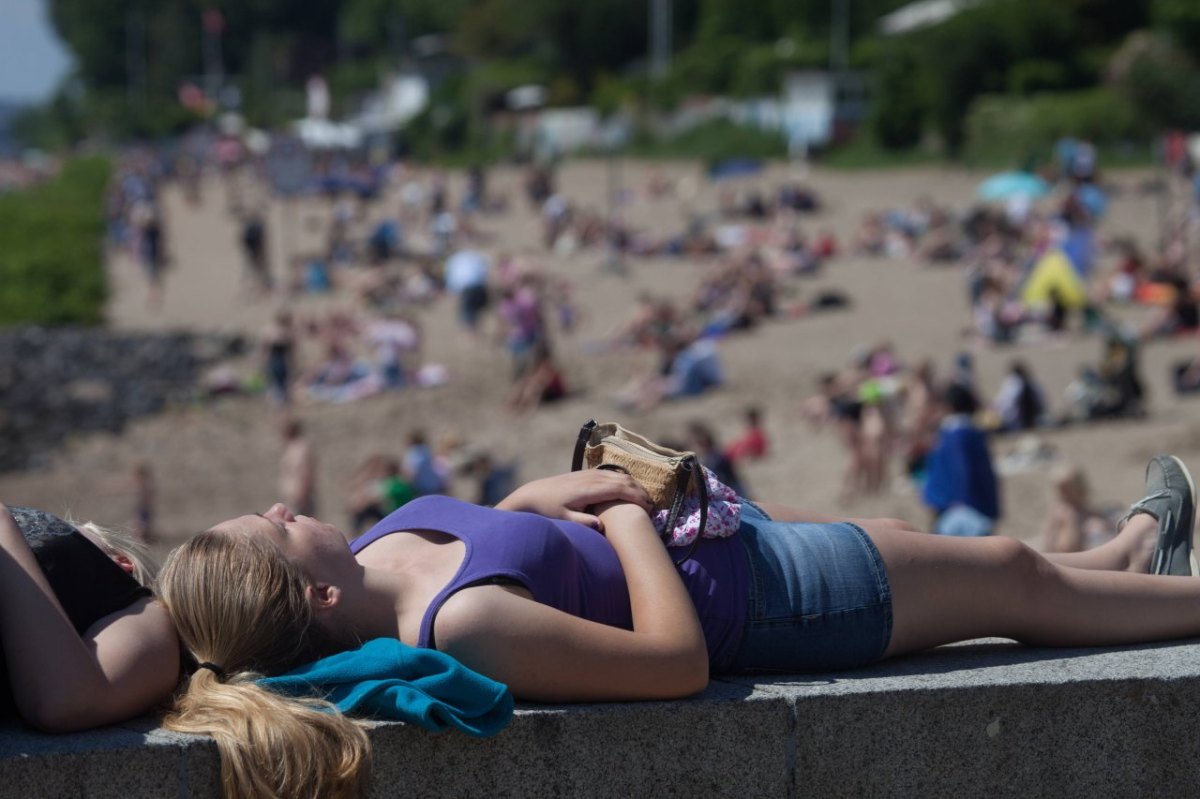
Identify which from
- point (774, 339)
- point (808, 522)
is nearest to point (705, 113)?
point (774, 339)

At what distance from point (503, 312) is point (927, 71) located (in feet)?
76.0

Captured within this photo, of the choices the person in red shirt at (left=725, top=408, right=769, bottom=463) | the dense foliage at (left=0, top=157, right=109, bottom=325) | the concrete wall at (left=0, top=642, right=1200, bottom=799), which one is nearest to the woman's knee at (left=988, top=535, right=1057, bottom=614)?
the concrete wall at (left=0, top=642, right=1200, bottom=799)

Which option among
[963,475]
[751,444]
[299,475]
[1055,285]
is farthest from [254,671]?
[1055,285]

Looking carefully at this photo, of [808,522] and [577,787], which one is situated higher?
[808,522]

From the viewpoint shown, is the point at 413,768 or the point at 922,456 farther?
the point at 922,456

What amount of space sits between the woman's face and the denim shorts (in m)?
0.74

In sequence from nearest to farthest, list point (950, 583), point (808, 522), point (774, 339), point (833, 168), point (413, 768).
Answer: point (413, 768), point (950, 583), point (808, 522), point (774, 339), point (833, 168)

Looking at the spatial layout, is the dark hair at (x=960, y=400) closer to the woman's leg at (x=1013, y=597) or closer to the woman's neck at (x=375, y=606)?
the woman's leg at (x=1013, y=597)

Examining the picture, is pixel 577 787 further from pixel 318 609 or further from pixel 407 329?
pixel 407 329

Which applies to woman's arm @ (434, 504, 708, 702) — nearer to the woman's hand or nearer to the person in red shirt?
the woman's hand

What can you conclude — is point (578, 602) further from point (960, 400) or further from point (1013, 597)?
point (960, 400)

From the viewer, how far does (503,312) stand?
66.8ft

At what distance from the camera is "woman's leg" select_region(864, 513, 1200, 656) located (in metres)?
2.98

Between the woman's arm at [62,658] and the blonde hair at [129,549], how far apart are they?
0.25m
